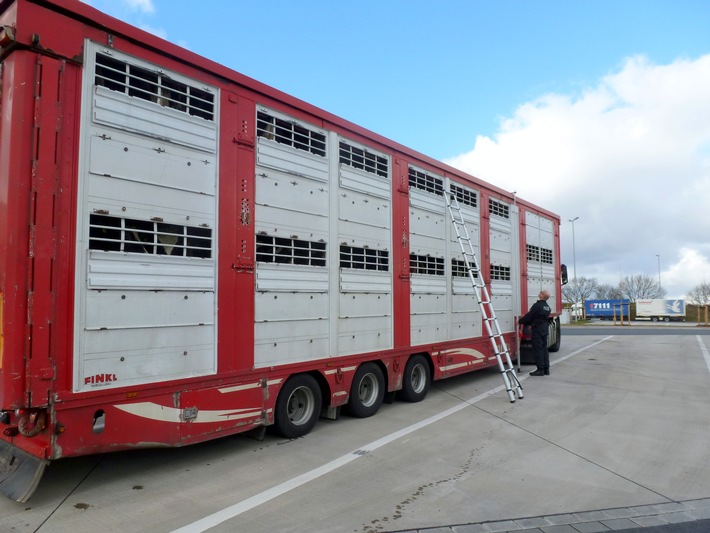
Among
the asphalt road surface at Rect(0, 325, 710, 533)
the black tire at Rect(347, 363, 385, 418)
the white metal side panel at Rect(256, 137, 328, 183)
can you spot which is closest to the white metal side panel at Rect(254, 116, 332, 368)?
the white metal side panel at Rect(256, 137, 328, 183)

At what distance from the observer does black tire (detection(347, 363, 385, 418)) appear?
21.7 ft

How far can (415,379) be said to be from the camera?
7.94 meters

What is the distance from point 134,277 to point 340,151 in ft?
10.8

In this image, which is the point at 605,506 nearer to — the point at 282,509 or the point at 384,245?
the point at 282,509

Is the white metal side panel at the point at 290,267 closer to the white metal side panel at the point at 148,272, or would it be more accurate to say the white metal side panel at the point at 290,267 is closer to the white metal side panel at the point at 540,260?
the white metal side panel at the point at 148,272

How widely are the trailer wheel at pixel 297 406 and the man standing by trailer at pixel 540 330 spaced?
6139mm

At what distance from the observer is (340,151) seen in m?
6.57

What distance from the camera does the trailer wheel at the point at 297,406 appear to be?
5574 mm

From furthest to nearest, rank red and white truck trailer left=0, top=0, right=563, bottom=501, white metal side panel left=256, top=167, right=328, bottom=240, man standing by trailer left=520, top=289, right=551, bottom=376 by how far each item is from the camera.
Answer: man standing by trailer left=520, top=289, right=551, bottom=376 < white metal side panel left=256, top=167, right=328, bottom=240 < red and white truck trailer left=0, top=0, right=563, bottom=501

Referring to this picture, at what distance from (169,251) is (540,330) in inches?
326

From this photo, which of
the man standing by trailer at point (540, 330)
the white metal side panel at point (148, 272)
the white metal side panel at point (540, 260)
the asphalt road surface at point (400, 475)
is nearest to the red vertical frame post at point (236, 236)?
the white metal side panel at point (148, 272)

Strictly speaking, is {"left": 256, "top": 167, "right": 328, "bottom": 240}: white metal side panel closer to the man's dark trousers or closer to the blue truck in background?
the man's dark trousers

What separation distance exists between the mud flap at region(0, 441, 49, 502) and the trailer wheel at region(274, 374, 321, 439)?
7.50 feet

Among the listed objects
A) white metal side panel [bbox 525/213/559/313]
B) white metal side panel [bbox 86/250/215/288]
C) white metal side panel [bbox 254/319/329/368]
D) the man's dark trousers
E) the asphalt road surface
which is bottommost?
the asphalt road surface
